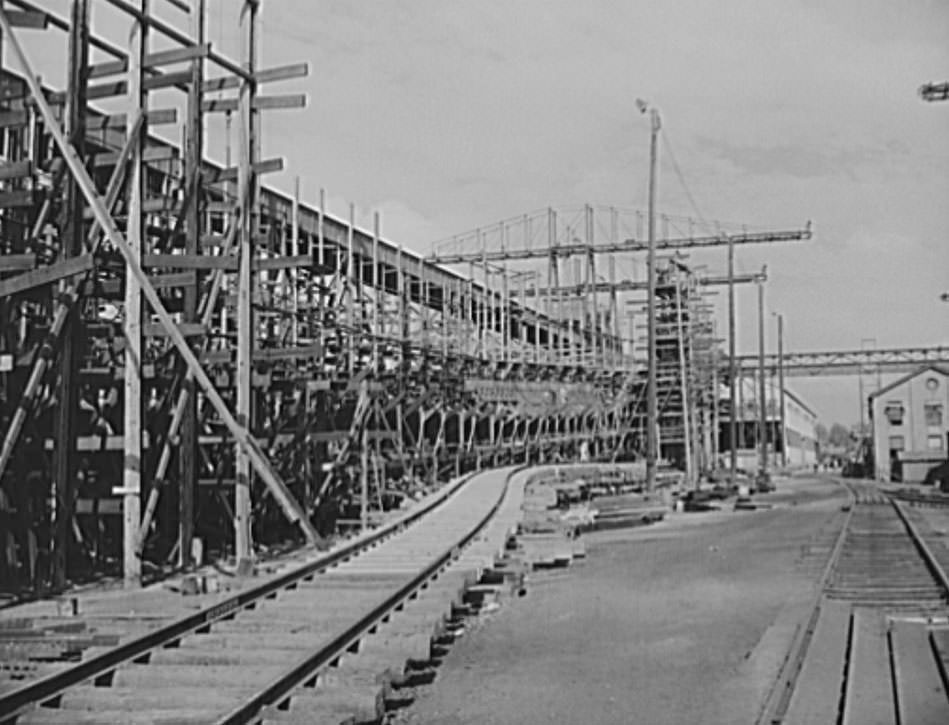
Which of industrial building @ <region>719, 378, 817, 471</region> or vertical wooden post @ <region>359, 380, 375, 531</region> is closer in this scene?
vertical wooden post @ <region>359, 380, 375, 531</region>

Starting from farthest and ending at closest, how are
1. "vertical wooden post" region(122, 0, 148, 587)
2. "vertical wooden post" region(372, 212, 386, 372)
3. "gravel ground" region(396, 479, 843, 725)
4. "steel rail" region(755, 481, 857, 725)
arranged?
"vertical wooden post" region(372, 212, 386, 372) < "vertical wooden post" region(122, 0, 148, 587) < "gravel ground" region(396, 479, 843, 725) < "steel rail" region(755, 481, 857, 725)

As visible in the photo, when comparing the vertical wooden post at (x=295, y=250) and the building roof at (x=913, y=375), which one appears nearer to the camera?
the vertical wooden post at (x=295, y=250)

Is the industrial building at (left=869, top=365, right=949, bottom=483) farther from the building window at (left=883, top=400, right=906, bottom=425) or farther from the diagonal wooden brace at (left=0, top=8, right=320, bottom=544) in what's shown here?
the diagonal wooden brace at (left=0, top=8, right=320, bottom=544)

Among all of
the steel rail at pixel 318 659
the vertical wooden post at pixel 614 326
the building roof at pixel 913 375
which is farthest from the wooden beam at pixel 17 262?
the building roof at pixel 913 375

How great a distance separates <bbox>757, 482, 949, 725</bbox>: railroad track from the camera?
7398 mm

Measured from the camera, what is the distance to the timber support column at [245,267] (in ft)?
45.6

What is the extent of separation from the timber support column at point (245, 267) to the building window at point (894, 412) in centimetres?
7355

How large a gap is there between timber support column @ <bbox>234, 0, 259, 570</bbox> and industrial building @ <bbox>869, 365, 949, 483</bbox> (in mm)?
70940

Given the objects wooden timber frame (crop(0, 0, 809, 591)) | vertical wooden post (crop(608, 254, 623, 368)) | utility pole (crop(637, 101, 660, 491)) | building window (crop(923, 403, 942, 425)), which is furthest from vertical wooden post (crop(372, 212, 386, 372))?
building window (crop(923, 403, 942, 425))

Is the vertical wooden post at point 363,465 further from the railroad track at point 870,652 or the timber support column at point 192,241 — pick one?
the railroad track at point 870,652

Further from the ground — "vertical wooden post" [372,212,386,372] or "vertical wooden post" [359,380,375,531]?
"vertical wooden post" [372,212,386,372]

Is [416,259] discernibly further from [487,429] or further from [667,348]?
[667,348]

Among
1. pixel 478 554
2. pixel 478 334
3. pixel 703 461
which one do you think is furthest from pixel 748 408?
pixel 478 554

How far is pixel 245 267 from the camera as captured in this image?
1395 cm
